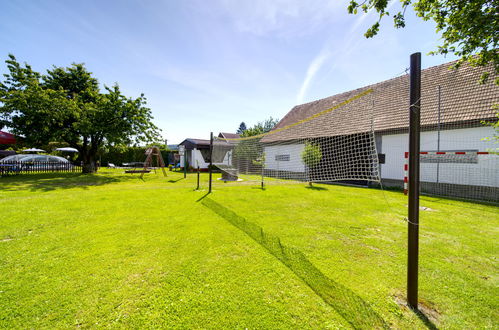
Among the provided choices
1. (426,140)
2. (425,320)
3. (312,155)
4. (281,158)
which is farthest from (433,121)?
(425,320)

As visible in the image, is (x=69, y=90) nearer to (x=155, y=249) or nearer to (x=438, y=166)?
(x=155, y=249)

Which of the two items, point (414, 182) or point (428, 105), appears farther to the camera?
point (428, 105)

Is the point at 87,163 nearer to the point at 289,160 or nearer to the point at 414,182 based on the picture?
the point at 289,160

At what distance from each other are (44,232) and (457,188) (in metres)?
12.9

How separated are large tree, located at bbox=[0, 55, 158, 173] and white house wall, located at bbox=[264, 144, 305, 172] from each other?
9.13m

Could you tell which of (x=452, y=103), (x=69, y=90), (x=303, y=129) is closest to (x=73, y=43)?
(x=69, y=90)

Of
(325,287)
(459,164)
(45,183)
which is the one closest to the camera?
(325,287)

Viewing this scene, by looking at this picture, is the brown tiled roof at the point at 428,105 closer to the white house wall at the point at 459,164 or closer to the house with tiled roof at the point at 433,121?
the house with tiled roof at the point at 433,121

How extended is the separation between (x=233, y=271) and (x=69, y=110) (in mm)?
15565

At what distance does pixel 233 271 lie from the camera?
251 cm

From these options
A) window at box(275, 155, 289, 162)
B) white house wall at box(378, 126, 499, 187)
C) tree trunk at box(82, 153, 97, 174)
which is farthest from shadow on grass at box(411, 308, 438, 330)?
tree trunk at box(82, 153, 97, 174)

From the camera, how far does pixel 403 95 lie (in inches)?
435

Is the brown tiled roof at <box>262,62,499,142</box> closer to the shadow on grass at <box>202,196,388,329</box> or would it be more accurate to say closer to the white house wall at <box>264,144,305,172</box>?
the white house wall at <box>264,144,305,172</box>

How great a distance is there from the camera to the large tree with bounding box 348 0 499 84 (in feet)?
11.7
